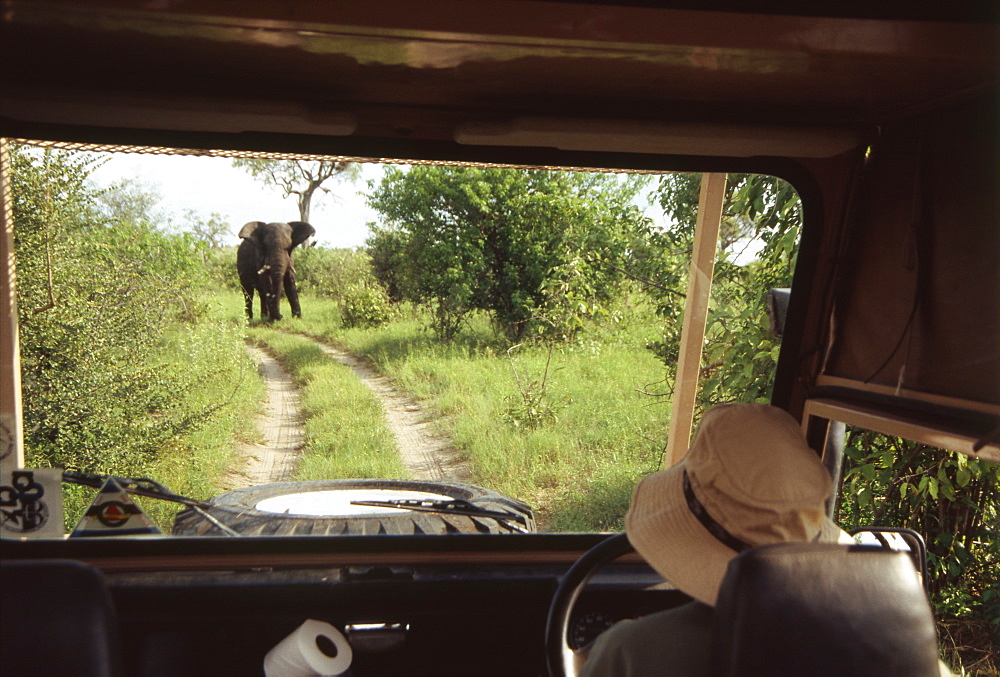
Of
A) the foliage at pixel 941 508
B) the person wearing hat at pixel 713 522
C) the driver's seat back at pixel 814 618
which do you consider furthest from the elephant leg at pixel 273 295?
the foliage at pixel 941 508

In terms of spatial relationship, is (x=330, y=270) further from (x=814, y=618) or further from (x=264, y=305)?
(x=814, y=618)

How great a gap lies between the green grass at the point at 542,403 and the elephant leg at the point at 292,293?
0.04 m

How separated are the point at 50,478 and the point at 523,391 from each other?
6.73 ft

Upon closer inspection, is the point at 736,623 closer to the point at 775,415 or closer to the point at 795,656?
the point at 795,656

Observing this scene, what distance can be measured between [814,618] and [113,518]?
1.90 meters

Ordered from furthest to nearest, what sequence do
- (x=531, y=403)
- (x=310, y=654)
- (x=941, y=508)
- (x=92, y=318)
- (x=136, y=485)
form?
(x=941, y=508)
(x=531, y=403)
(x=92, y=318)
(x=136, y=485)
(x=310, y=654)

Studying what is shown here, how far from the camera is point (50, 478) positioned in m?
2.10

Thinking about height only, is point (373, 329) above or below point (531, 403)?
above

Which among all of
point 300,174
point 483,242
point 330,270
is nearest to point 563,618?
point 330,270

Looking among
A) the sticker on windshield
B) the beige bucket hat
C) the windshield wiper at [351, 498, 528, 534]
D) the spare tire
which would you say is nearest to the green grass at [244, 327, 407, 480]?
the spare tire

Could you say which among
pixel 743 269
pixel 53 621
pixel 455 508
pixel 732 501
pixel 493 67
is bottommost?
pixel 455 508

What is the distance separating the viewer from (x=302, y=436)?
341 centimetres

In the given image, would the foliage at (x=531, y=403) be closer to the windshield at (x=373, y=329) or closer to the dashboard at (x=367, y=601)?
the windshield at (x=373, y=329)

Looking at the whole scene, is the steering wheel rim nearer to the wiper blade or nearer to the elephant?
the wiper blade
